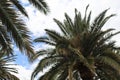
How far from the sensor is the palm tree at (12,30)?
14.1 meters

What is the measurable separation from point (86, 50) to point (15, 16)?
12.3m

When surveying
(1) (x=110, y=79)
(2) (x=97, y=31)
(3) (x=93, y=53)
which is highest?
(2) (x=97, y=31)

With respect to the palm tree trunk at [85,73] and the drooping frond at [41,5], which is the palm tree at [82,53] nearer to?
the palm tree trunk at [85,73]

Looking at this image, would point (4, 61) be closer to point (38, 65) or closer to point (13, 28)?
point (38, 65)

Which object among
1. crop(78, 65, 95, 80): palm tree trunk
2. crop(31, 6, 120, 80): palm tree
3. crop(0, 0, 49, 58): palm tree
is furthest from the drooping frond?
crop(78, 65, 95, 80): palm tree trunk

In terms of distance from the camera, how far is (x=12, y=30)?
1417 centimetres

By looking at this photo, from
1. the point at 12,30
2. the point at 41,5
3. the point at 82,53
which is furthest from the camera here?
the point at 82,53

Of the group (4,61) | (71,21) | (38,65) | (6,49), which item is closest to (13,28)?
(6,49)

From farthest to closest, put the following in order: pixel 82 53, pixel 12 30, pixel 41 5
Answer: pixel 82 53
pixel 41 5
pixel 12 30

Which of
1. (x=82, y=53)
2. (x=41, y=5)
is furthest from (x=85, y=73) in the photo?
(x=41, y=5)

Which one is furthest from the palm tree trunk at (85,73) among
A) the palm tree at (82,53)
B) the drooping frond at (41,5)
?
the drooping frond at (41,5)

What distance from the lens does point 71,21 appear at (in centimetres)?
Result: 2894

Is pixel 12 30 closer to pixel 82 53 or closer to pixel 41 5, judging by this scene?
pixel 41 5

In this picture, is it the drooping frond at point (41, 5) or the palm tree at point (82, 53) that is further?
the palm tree at point (82, 53)
